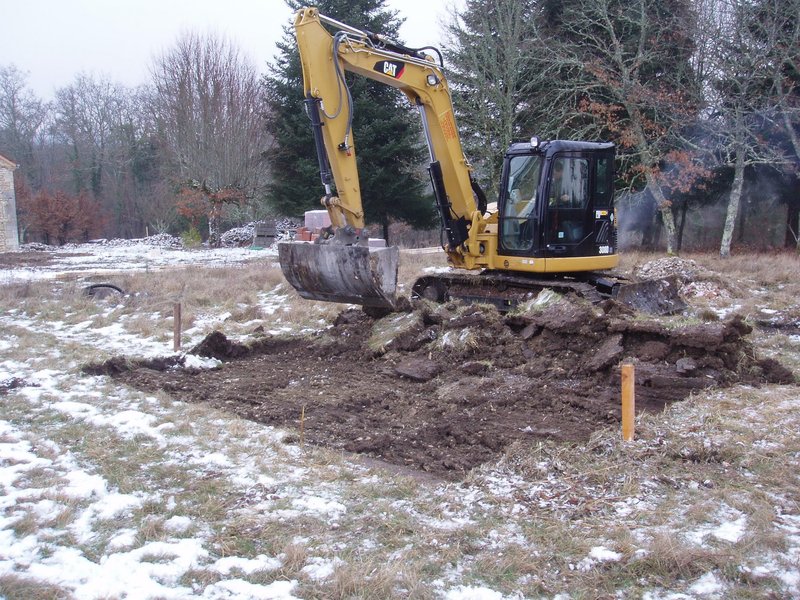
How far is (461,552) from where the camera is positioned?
12.6 feet

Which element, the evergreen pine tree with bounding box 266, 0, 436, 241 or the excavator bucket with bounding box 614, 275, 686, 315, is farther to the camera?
the evergreen pine tree with bounding box 266, 0, 436, 241

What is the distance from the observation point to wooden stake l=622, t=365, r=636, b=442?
5125 mm

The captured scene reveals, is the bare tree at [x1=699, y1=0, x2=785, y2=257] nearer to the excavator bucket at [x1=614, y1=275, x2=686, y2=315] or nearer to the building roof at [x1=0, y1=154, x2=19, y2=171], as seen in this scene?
the excavator bucket at [x1=614, y1=275, x2=686, y2=315]

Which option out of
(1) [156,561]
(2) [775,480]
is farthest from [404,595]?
(2) [775,480]

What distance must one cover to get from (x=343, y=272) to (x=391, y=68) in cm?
306

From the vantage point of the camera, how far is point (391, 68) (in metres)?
9.30

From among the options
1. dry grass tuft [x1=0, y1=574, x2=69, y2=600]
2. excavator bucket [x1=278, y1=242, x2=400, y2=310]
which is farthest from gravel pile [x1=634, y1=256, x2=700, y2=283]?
dry grass tuft [x1=0, y1=574, x2=69, y2=600]

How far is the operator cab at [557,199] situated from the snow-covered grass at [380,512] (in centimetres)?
378

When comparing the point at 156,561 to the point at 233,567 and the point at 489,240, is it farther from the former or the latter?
the point at 489,240

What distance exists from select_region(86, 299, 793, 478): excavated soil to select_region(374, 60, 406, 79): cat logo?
10.6 feet

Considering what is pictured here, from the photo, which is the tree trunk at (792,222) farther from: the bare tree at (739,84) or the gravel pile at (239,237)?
the gravel pile at (239,237)

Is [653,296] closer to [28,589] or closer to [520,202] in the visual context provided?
[520,202]

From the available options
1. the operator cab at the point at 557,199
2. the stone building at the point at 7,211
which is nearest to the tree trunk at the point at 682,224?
the operator cab at the point at 557,199

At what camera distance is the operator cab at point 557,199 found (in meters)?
9.52
